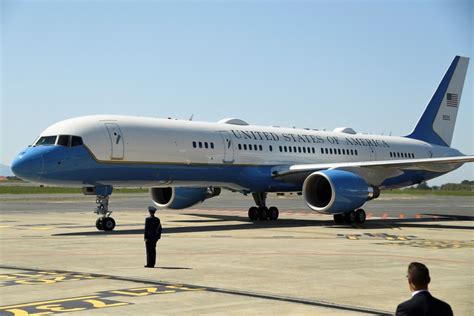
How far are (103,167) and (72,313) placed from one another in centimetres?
1718

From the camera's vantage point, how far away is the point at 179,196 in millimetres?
35000

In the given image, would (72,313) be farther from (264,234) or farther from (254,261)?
(264,234)

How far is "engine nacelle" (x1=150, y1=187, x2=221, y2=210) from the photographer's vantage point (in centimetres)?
3503

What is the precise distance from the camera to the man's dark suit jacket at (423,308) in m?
5.90

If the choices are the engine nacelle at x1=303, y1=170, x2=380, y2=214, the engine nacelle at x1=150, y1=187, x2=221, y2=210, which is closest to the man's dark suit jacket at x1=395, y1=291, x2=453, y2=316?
the engine nacelle at x1=303, y1=170, x2=380, y2=214

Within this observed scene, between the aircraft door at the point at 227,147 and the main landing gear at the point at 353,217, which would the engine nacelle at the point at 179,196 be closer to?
the aircraft door at the point at 227,147

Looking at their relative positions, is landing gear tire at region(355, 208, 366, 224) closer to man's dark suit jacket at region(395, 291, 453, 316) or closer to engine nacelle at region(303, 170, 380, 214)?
engine nacelle at region(303, 170, 380, 214)

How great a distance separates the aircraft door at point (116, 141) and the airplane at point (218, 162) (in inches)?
1.4

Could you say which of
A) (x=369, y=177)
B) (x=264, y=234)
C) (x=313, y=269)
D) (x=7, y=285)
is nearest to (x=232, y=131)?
(x=369, y=177)

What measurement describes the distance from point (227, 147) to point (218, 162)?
1.04m

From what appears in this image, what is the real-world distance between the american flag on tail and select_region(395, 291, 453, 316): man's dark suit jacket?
133 ft

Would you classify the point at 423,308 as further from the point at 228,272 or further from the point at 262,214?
the point at 262,214

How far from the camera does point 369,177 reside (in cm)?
3366

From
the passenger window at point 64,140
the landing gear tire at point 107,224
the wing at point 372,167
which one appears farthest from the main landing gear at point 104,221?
the wing at point 372,167
